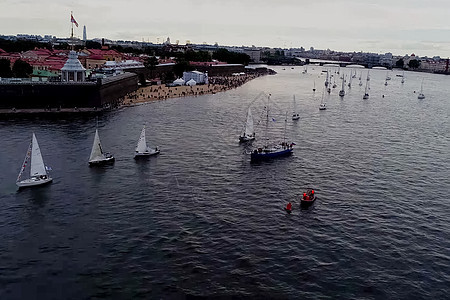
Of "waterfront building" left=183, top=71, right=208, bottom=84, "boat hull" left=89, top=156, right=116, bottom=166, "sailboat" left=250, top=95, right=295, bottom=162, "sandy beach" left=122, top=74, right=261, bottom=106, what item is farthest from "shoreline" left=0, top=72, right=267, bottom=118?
"sailboat" left=250, top=95, right=295, bottom=162

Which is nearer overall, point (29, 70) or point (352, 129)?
point (352, 129)

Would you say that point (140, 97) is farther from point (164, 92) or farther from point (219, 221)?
point (219, 221)

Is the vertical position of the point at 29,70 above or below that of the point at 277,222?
above

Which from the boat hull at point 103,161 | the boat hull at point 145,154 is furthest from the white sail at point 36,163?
the boat hull at point 145,154

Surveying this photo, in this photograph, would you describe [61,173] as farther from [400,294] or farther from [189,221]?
[400,294]

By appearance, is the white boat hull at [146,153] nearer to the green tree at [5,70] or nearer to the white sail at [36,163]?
the white sail at [36,163]

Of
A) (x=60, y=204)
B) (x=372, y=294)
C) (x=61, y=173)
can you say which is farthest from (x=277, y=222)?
(x=61, y=173)

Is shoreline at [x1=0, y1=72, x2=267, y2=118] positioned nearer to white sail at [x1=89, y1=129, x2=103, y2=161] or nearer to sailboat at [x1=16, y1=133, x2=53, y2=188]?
white sail at [x1=89, y1=129, x2=103, y2=161]
